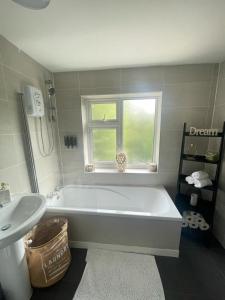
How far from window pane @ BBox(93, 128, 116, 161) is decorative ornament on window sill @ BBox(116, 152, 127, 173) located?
0.53 feet

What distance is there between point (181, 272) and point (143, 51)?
87.4 inches

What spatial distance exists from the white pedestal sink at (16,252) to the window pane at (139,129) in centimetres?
147

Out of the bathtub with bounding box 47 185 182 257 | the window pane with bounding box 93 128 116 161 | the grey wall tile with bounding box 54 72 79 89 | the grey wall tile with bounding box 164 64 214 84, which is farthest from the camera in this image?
the window pane with bounding box 93 128 116 161

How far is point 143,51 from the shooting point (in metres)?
1.45

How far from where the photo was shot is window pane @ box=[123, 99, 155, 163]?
6.98 feet

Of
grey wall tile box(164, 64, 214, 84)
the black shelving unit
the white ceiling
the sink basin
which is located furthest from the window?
the sink basin

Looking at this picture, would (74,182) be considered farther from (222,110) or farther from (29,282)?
(222,110)

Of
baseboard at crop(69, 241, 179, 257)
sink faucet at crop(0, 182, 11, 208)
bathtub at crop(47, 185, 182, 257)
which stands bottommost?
baseboard at crop(69, 241, 179, 257)

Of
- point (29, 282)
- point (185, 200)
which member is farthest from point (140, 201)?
point (29, 282)

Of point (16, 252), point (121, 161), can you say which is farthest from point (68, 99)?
point (16, 252)

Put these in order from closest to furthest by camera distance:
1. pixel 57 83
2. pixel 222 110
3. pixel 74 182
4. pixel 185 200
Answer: pixel 222 110 → pixel 185 200 → pixel 57 83 → pixel 74 182

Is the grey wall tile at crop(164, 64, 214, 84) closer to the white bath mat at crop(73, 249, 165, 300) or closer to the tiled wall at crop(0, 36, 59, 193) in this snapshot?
the tiled wall at crop(0, 36, 59, 193)

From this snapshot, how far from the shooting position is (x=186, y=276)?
1290mm

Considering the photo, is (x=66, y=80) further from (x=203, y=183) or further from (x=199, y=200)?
(x=199, y=200)
